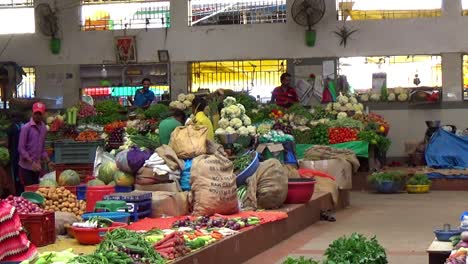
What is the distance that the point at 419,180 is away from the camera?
54.6 ft

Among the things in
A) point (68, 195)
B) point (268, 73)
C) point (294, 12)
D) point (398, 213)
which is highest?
point (294, 12)

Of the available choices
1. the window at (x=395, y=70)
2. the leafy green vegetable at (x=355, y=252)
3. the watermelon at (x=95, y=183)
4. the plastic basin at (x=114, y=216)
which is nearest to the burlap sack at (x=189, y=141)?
the watermelon at (x=95, y=183)

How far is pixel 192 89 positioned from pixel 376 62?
4388 millimetres

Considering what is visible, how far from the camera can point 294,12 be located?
1980 cm

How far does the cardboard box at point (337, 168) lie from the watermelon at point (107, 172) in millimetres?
5538

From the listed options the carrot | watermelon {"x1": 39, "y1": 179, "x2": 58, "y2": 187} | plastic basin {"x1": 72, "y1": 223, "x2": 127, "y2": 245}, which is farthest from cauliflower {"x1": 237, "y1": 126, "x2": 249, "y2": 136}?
the carrot

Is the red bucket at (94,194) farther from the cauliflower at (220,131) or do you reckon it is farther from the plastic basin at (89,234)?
the cauliflower at (220,131)

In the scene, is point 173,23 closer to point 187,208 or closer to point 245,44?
point 245,44

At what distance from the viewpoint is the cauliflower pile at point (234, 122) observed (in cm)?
1270

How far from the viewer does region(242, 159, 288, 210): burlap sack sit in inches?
422

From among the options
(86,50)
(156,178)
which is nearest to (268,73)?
(86,50)

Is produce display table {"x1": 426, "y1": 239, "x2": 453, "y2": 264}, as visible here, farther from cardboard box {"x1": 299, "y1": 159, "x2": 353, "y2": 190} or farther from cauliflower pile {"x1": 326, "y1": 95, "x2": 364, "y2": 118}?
cauliflower pile {"x1": 326, "y1": 95, "x2": 364, "y2": 118}

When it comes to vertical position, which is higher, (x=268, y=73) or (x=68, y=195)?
(x=268, y=73)

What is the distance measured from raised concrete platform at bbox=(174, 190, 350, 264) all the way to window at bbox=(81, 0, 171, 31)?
28.6ft
